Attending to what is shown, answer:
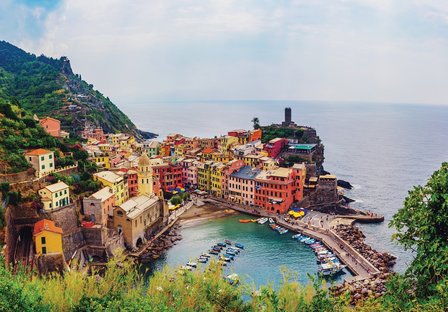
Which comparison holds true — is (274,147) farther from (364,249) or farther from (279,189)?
(364,249)

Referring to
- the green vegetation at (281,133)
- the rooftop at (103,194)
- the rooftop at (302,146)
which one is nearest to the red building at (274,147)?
the rooftop at (302,146)

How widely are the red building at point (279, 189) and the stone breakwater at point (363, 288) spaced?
62.6 ft

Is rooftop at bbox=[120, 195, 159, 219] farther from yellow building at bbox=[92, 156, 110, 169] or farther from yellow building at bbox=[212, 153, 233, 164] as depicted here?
yellow building at bbox=[212, 153, 233, 164]

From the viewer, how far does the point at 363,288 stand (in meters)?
32.1

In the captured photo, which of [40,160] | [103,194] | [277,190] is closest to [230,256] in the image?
[103,194]

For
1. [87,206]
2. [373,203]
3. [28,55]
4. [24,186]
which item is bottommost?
[373,203]

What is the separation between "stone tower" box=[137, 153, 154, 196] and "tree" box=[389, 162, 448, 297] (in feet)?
108

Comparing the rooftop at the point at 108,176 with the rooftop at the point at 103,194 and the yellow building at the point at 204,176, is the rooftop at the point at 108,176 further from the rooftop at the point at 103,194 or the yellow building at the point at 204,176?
the yellow building at the point at 204,176

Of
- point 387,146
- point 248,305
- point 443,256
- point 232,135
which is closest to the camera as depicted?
point 443,256

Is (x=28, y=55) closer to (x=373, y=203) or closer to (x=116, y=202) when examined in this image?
(x=116, y=202)

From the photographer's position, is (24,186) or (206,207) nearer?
(24,186)

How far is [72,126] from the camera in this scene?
281 feet

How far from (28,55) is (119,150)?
325 feet

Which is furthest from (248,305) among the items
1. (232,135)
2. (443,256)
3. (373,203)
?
(232,135)
